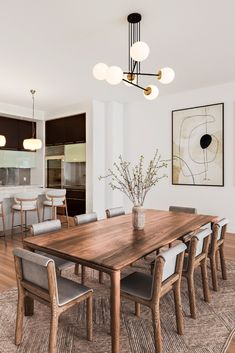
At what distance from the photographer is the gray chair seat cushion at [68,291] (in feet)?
5.25

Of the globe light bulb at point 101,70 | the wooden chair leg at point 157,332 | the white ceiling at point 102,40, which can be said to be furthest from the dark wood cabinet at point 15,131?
the wooden chair leg at point 157,332

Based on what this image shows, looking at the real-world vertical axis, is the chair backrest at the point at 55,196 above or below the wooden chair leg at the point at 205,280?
above

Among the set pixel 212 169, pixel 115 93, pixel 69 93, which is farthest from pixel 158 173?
pixel 69 93

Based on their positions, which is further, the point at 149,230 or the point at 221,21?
the point at 221,21

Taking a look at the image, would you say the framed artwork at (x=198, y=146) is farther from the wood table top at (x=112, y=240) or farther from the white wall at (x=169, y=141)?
the wood table top at (x=112, y=240)

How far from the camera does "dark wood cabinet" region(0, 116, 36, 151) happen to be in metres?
6.44

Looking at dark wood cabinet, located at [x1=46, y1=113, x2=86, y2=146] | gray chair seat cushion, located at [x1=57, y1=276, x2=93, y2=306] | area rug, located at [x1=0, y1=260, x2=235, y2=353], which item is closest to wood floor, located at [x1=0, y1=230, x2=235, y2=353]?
area rug, located at [x1=0, y1=260, x2=235, y2=353]

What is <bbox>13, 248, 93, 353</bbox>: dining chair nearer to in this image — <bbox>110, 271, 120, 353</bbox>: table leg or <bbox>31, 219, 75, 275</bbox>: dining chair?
<bbox>110, 271, 120, 353</bbox>: table leg

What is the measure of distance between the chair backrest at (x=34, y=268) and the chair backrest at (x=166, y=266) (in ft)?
2.07

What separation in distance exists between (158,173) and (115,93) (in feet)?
6.64

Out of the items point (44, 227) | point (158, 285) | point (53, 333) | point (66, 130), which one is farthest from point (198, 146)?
point (53, 333)

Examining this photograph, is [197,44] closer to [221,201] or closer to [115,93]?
[115,93]

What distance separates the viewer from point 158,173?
5.64 m

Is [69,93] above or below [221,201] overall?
above
